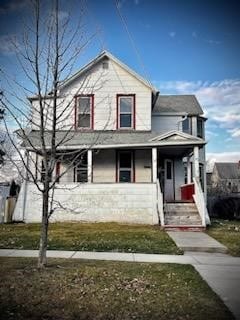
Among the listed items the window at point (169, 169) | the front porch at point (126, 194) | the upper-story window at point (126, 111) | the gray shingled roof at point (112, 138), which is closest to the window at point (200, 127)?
the window at point (169, 169)

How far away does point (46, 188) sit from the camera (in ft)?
22.4

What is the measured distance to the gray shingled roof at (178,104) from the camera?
21.8 metres

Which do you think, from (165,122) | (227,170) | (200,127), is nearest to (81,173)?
(165,122)

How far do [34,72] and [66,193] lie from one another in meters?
9.40

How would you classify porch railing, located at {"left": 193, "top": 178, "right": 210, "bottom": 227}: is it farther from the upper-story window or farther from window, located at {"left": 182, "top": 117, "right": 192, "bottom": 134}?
window, located at {"left": 182, "top": 117, "right": 192, "bottom": 134}

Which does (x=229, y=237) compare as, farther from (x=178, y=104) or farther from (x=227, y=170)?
(x=227, y=170)

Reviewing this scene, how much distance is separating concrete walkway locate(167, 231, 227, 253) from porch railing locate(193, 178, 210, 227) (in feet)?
4.25

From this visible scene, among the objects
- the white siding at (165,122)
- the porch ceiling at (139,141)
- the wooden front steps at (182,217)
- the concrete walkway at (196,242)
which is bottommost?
the concrete walkway at (196,242)

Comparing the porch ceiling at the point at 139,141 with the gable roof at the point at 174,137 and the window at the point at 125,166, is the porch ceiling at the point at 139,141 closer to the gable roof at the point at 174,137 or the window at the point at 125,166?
the gable roof at the point at 174,137

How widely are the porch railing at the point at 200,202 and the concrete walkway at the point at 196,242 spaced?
1.30 metres

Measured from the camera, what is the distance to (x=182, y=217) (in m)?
15.1

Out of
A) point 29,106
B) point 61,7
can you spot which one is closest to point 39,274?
point 29,106

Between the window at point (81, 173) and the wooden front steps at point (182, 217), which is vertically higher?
the window at point (81, 173)

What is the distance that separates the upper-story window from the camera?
60.7 feet
